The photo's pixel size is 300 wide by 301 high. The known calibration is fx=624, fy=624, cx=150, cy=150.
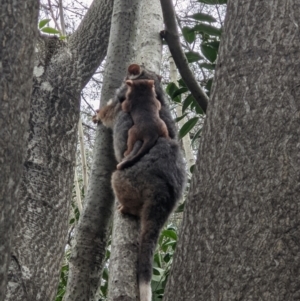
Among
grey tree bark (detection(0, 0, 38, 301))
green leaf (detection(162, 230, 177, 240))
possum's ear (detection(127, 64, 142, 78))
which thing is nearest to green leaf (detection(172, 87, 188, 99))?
possum's ear (detection(127, 64, 142, 78))

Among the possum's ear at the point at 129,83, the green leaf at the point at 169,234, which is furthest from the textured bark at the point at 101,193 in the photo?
the green leaf at the point at 169,234

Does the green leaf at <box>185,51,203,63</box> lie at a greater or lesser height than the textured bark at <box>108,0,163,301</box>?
greater

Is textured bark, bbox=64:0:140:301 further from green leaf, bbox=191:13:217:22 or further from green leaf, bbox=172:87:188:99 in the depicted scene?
green leaf, bbox=172:87:188:99

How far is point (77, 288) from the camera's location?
3.55m

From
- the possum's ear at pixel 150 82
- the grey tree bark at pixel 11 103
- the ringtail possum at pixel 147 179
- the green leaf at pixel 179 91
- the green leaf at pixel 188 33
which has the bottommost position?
the grey tree bark at pixel 11 103

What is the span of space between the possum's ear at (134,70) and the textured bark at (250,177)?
6.46 feet

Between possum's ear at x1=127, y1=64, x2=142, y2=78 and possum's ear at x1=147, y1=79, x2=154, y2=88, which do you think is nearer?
possum's ear at x1=127, y1=64, x2=142, y2=78

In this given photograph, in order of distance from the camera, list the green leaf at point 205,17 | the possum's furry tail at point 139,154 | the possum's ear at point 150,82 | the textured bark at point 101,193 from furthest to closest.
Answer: the possum's ear at point 150,82 → the possum's furry tail at point 139,154 → the green leaf at point 205,17 → the textured bark at point 101,193

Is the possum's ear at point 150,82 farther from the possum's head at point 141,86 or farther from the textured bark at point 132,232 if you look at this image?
the textured bark at point 132,232

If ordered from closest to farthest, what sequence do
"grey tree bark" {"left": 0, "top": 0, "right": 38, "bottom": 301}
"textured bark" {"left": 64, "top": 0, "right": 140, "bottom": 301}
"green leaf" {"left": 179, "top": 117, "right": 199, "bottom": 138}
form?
1. "grey tree bark" {"left": 0, "top": 0, "right": 38, "bottom": 301}
2. "textured bark" {"left": 64, "top": 0, "right": 140, "bottom": 301}
3. "green leaf" {"left": 179, "top": 117, "right": 199, "bottom": 138}

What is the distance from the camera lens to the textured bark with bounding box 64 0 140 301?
11.8 ft

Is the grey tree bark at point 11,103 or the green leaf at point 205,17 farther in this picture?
the green leaf at point 205,17

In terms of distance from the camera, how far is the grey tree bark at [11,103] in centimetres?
161

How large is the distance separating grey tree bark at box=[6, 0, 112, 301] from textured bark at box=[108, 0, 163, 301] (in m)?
0.33
